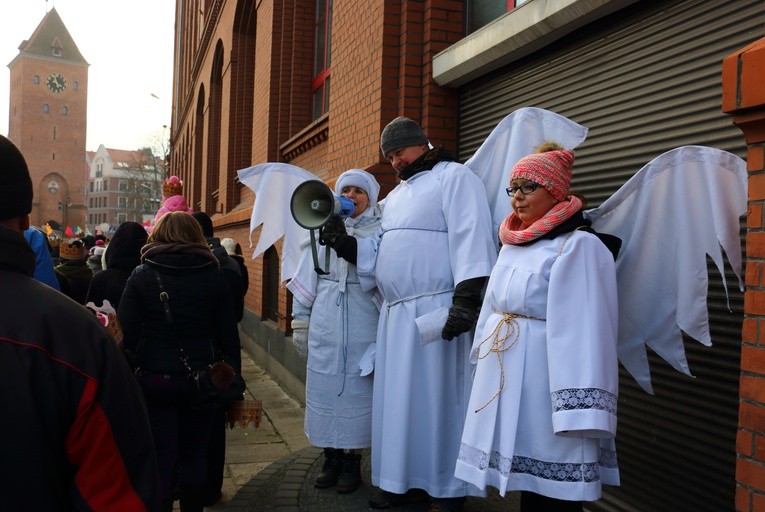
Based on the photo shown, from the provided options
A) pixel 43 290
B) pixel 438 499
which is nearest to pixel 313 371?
pixel 438 499

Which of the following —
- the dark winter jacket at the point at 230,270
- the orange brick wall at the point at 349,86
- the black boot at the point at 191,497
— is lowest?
the black boot at the point at 191,497

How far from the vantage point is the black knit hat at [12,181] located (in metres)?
1.60

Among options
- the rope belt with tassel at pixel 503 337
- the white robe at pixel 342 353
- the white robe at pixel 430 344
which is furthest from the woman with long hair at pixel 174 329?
the rope belt with tassel at pixel 503 337

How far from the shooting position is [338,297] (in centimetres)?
431

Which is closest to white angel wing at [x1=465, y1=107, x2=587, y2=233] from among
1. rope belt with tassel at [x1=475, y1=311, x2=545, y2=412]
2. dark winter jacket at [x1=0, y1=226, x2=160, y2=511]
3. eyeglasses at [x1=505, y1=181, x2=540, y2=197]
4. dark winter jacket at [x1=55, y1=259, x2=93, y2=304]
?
eyeglasses at [x1=505, y1=181, x2=540, y2=197]

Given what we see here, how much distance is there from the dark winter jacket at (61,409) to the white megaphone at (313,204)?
234 centimetres

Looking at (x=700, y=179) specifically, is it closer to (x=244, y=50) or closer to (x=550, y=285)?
(x=550, y=285)

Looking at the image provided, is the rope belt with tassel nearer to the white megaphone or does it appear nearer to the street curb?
the white megaphone

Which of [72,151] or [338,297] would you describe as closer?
[338,297]

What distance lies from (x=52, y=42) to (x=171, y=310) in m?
86.5

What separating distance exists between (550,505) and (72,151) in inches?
3331

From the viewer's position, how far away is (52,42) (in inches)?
3123

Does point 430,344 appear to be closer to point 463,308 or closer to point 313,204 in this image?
point 463,308

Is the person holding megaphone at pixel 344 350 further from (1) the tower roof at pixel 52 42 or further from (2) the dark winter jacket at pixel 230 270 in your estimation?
(1) the tower roof at pixel 52 42
